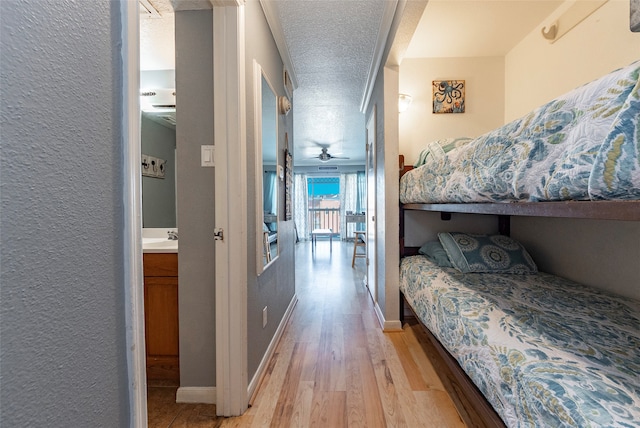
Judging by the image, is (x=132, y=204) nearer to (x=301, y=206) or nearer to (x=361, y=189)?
(x=361, y=189)

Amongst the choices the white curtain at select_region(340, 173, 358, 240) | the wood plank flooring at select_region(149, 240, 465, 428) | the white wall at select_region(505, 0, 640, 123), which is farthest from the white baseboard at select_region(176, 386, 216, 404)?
the white curtain at select_region(340, 173, 358, 240)

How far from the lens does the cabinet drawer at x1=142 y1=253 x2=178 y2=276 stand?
5.17 feet

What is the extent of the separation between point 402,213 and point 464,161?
1.17 metres

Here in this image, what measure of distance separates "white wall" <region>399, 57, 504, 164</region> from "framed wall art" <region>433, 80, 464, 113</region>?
0.15 ft

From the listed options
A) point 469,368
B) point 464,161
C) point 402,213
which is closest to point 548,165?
point 464,161

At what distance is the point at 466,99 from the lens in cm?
261

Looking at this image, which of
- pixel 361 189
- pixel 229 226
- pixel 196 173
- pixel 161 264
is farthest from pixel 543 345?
pixel 361 189

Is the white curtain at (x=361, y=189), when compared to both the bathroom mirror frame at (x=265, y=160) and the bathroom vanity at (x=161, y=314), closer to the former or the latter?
the bathroom mirror frame at (x=265, y=160)

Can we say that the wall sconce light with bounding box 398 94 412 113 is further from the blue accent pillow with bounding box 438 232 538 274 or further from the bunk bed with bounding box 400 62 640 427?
the blue accent pillow with bounding box 438 232 538 274

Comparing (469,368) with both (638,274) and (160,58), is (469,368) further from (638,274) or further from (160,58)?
(160,58)

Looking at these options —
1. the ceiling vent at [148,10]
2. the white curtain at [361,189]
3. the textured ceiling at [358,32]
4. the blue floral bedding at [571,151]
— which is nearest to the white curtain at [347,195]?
the white curtain at [361,189]

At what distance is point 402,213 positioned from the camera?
244 cm

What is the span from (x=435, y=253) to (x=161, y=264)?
6.49 feet

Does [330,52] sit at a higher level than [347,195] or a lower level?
higher
